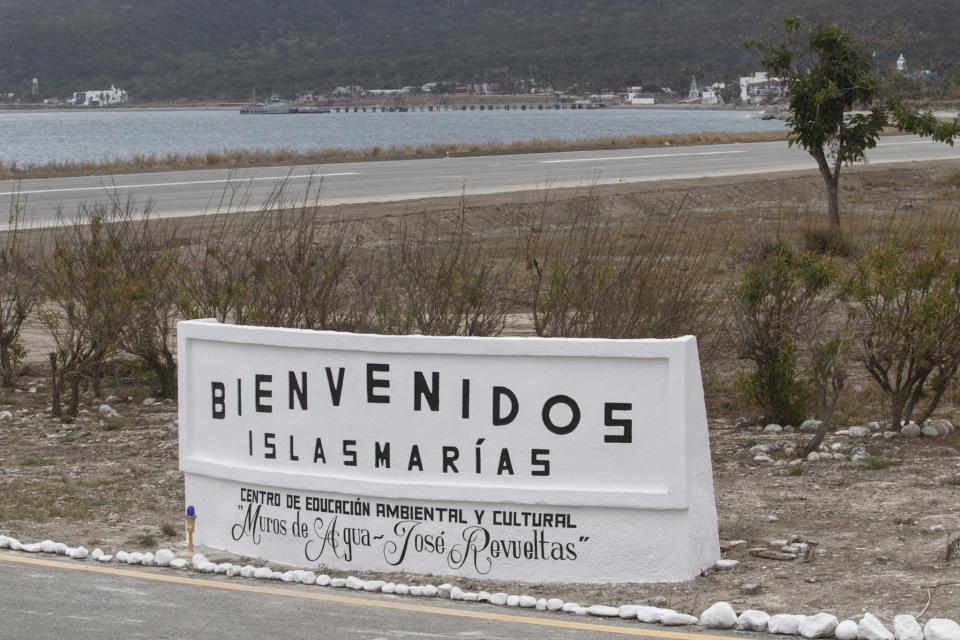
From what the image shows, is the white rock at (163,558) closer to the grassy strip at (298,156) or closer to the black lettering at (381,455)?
the black lettering at (381,455)

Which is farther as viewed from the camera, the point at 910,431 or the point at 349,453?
the point at 910,431

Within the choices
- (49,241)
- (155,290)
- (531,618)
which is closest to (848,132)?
(49,241)

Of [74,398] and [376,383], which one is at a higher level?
[376,383]

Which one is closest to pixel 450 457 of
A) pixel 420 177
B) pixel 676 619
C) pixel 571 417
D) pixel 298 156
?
pixel 571 417

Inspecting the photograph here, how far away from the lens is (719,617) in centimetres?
680

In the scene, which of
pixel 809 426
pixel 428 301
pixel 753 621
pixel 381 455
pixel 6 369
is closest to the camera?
pixel 753 621

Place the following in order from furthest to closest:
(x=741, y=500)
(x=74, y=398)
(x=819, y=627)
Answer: (x=74, y=398), (x=741, y=500), (x=819, y=627)

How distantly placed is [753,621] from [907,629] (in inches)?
27.3

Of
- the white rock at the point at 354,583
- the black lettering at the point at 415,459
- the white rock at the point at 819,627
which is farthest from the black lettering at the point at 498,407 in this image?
the white rock at the point at 819,627

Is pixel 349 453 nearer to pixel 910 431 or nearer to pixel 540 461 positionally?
pixel 540 461

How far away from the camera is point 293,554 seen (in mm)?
8164

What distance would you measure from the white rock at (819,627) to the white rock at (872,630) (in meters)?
0.12

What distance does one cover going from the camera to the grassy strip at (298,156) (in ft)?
150

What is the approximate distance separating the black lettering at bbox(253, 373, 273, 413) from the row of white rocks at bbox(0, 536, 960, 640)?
0.90 m
